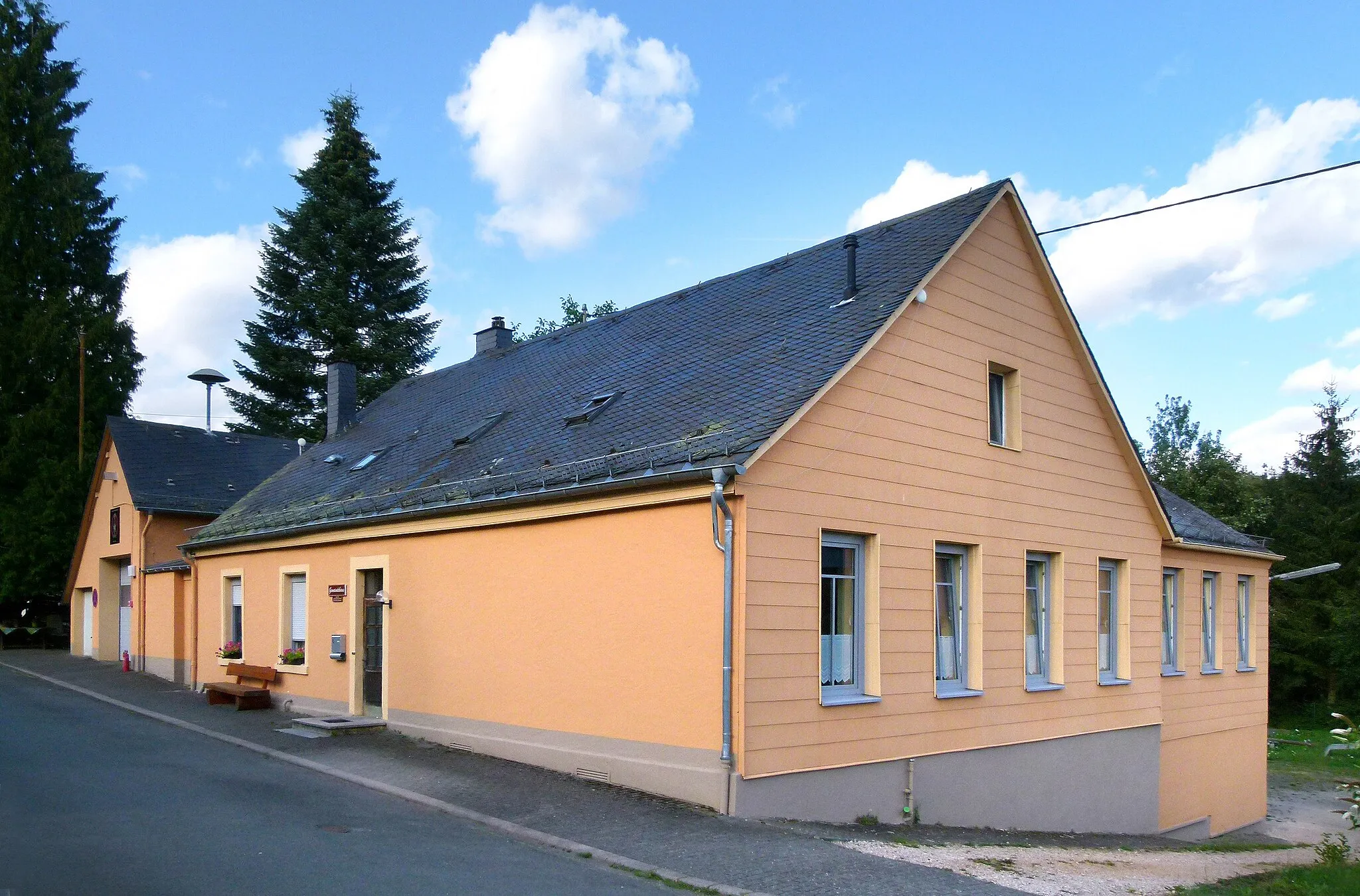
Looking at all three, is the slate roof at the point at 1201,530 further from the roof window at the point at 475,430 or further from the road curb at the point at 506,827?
the road curb at the point at 506,827

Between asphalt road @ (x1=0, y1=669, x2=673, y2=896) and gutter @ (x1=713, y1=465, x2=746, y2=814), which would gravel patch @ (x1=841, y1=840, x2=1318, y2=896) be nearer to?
gutter @ (x1=713, y1=465, x2=746, y2=814)

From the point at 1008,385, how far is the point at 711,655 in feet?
21.2

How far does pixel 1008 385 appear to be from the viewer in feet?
47.7

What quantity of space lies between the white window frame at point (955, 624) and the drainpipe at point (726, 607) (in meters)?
3.48

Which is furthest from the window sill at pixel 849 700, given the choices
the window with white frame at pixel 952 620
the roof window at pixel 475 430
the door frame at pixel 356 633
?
the door frame at pixel 356 633

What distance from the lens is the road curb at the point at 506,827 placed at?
800 cm

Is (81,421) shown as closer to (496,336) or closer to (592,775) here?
(496,336)

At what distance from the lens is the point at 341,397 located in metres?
24.6

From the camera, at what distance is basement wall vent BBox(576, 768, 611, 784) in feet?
37.3

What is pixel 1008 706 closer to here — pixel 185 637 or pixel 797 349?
pixel 797 349

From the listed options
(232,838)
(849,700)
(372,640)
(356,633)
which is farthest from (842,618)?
(356,633)

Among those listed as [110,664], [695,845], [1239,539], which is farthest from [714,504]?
[110,664]

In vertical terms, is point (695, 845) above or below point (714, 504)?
below

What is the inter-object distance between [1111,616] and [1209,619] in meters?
4.90
